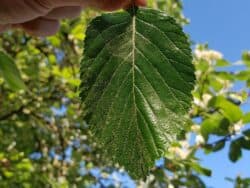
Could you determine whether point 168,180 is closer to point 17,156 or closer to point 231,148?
point 231,148

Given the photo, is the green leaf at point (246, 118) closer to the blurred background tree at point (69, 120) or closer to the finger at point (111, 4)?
the blurred background tree at point (69, 120)

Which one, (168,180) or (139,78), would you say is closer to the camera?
(139,78)

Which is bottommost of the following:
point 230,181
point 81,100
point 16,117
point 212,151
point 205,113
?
point 16,117

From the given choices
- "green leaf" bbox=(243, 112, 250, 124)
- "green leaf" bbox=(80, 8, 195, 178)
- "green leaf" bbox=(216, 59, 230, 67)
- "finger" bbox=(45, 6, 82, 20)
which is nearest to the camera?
"green leaf" bbox=(80, 8, 195, 178)

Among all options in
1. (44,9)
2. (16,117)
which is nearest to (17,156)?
(16,117)

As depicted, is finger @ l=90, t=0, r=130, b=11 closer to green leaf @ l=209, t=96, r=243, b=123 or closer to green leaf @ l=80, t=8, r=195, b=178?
green leaf @ l=80, t=8, r=195, b=178

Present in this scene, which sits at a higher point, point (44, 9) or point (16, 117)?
point (44, 9)

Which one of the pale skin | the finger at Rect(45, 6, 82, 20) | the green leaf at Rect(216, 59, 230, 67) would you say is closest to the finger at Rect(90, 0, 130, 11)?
the pale skin
